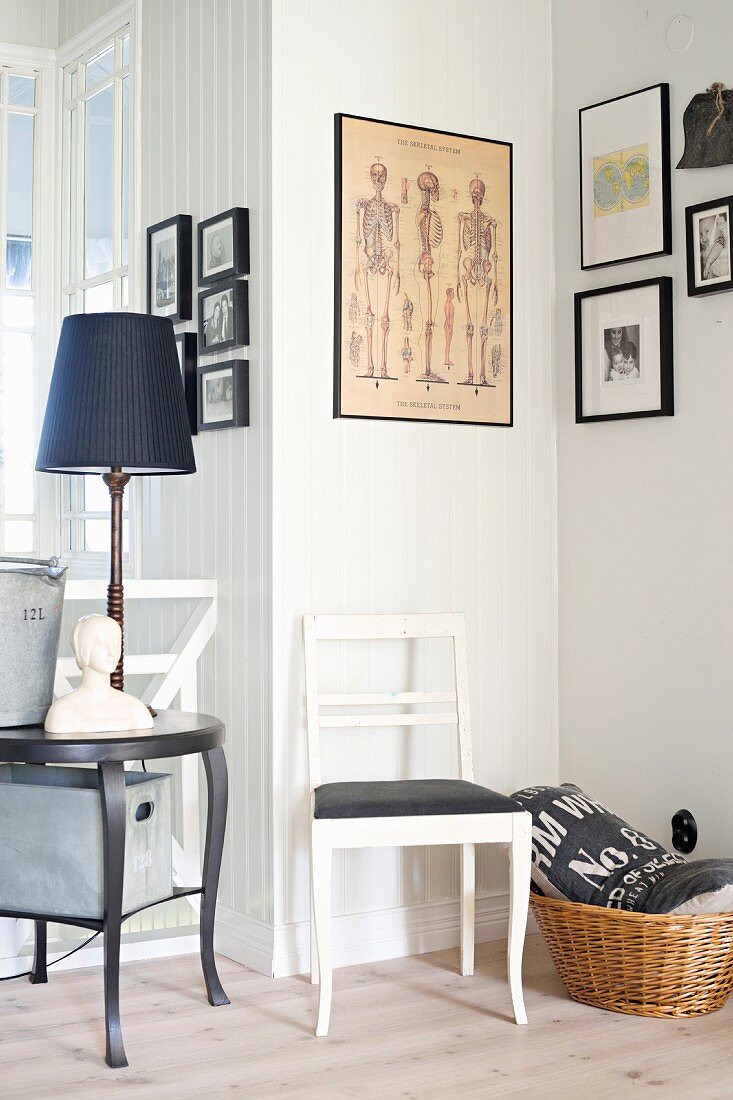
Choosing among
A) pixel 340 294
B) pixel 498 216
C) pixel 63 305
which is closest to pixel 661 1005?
pixel 340 294

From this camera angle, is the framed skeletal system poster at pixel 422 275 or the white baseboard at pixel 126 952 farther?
the framed skeletal system poster at pixel 422 275

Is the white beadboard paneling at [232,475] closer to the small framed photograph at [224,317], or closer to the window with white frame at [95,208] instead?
the small framed photograph at [224,317]

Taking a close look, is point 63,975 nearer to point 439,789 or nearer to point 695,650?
point 439,789

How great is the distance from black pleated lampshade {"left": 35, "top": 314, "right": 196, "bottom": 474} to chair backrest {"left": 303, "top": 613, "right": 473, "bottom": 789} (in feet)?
1.93

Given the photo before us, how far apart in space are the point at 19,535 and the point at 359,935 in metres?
1.96

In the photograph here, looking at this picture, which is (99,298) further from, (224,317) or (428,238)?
(428,238)

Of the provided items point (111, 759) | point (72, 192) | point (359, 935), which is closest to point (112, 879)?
point (111, 759)

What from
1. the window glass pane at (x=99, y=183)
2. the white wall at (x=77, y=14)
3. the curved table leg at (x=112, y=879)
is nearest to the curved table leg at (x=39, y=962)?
the curved table leg at (x=112, y=879)

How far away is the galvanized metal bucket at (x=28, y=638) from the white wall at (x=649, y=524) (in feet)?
4.79

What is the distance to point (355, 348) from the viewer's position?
3.06 meters

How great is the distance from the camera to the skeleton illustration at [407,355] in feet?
10.3

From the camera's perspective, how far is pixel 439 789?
8.82 feet

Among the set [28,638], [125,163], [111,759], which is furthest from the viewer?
[125,163]

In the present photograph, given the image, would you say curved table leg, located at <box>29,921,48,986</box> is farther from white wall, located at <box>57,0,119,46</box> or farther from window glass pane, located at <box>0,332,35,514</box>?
white wall, located at <box>57,0,119,46</box>
